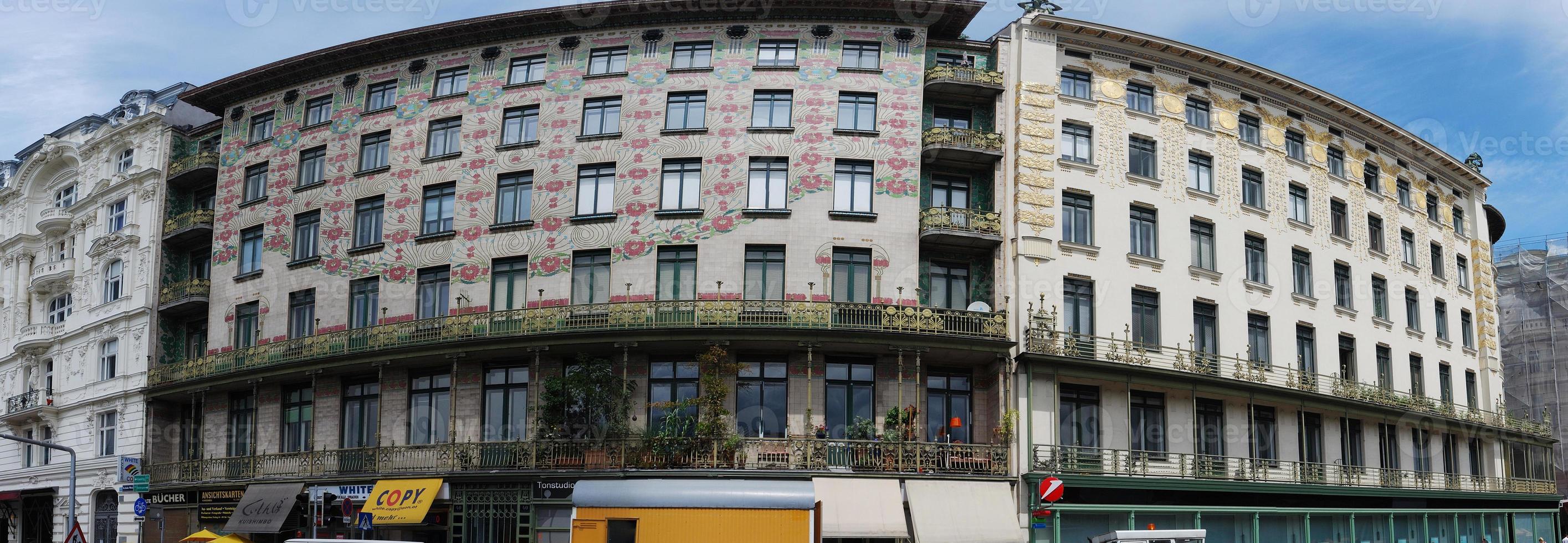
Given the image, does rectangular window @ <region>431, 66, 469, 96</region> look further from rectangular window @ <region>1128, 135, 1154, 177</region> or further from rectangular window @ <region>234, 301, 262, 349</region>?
rectangular window @ <region>1128, 135, 1154, 177</region>

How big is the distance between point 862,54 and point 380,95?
14956mm

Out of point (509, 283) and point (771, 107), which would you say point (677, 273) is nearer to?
point (509, 283)

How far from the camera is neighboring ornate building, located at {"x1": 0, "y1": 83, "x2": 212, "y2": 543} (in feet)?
139

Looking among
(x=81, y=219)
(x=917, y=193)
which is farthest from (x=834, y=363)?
(x=81, y=219)

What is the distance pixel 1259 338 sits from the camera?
3741cm

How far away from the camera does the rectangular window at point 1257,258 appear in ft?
123

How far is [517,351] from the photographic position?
3234cm

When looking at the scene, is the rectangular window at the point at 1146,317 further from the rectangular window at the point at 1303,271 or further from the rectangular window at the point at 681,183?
the rectangular window at the point at 681,183

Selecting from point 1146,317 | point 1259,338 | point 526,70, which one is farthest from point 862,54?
point 1259,338

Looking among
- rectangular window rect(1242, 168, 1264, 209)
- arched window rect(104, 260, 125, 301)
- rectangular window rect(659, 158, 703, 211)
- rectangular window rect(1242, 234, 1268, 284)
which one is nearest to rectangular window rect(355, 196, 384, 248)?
rectangular window rect(659, 158, 703, 211)

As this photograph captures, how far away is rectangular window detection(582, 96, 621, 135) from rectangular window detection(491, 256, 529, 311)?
13.3ft

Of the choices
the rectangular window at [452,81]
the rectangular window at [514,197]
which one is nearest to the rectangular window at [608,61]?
the rectangular window at [514,197]

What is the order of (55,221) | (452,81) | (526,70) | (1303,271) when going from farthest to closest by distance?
1. (55,221)
2. (1303,271)
3. (452,81)
4. (526,70)

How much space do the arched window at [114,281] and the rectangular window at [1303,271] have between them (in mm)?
39361
